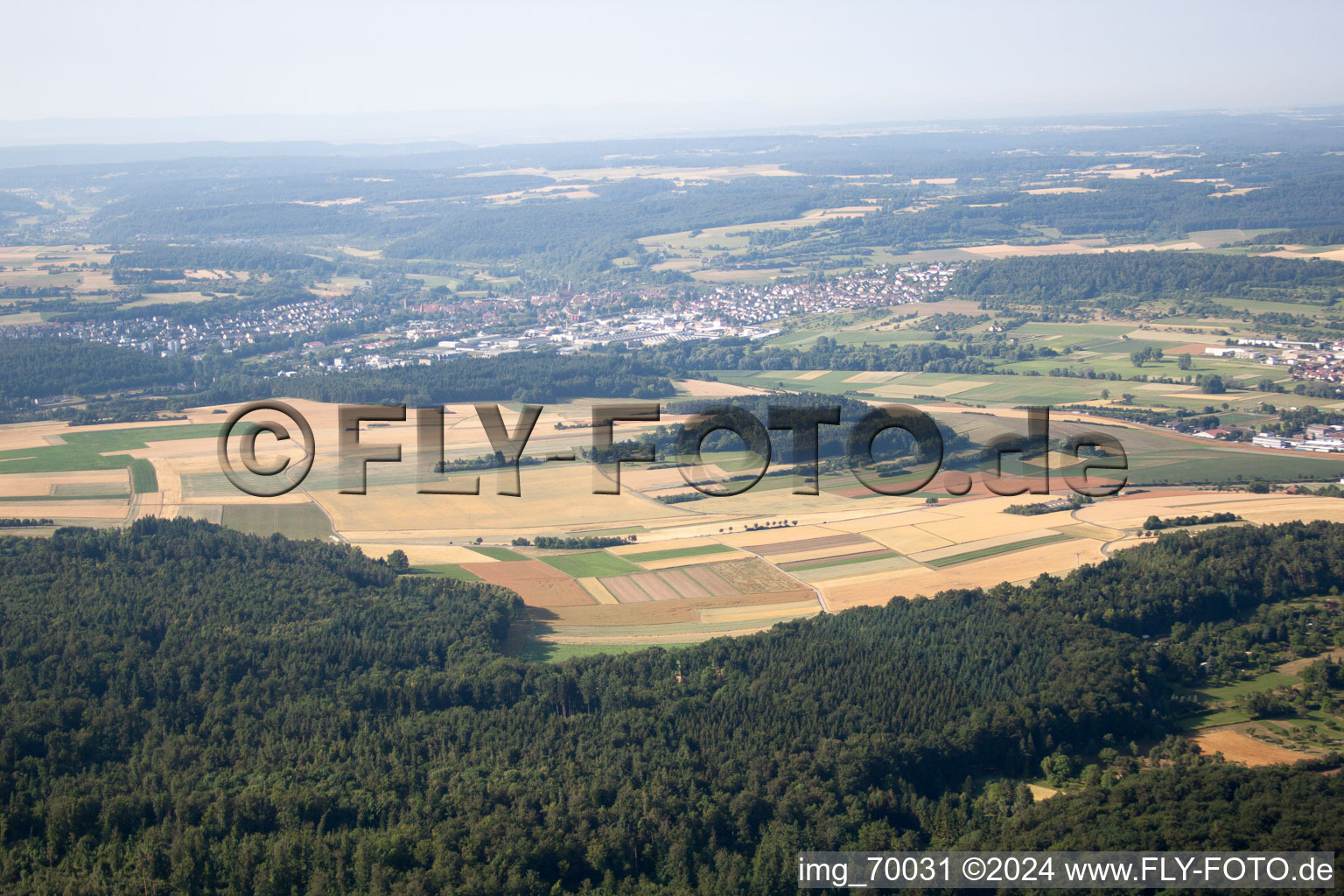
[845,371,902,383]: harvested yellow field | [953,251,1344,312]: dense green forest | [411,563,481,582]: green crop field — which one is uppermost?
[953,251,1344,312]: dense green forest

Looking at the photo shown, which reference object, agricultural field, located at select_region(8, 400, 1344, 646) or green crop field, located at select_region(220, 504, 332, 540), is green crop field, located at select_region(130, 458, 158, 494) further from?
green crop field, located at select_region(220, 504, 332, 540)

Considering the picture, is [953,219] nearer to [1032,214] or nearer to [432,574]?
[1032,214]

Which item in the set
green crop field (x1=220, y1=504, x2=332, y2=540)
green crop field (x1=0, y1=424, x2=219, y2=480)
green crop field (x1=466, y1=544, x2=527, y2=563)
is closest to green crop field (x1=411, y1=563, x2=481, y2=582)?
green crop field (x1=466, y1=544, x2=527, y2=563)

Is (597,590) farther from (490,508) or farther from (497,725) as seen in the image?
(490,508)

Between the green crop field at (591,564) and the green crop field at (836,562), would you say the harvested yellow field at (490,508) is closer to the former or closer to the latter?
the green crop field at (591,564)

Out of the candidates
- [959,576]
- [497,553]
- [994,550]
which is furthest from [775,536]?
[497,553]
